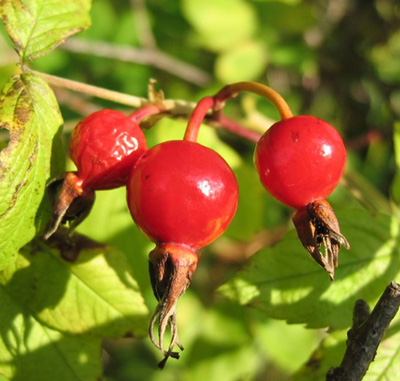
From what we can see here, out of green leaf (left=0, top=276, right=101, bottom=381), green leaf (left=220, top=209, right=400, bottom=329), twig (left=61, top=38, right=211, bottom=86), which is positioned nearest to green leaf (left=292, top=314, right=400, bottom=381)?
green leaf (left=220, top=209, right=400, bottom=329)

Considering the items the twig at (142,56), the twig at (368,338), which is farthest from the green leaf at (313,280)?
the twig at (142,56)

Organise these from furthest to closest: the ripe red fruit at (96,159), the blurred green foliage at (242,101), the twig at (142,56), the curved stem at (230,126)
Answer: the twig at (142,56)
the blurred green foliage at (242,101)
the curved stem at (230,126)
the ripe red fruit at (96,159)

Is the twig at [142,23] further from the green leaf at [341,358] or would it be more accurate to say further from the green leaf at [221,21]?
the green leaf at [341,358]

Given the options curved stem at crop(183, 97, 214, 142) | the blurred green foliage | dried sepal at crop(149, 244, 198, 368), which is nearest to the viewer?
dried sepal at crop(149, 244, 198, 368)

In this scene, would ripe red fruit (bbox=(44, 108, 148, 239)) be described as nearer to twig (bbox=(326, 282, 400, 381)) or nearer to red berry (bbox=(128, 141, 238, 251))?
red berry (bbox=(128, 141, 238, 251))

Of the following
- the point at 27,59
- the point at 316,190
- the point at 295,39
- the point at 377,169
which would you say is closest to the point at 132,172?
the point at 316,190

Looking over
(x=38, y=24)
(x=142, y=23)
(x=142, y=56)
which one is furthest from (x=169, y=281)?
(x=142, y=23)
